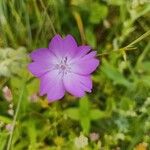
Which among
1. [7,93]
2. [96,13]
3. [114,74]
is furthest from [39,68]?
[96,13]

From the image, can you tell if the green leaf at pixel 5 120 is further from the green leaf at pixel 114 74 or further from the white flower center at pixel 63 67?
the green leaf at pixel 114 74

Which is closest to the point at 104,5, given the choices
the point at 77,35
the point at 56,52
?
the point at 77,35

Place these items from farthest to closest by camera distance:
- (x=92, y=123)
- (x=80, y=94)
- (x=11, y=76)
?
(x=92, y=123) < (x=11, y=76) < (x=80, y=94)

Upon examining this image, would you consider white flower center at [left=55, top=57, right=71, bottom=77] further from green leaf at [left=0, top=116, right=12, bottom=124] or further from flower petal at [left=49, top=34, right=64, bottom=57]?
green leaf at [left=0, top=116, right=12, bottom=124]

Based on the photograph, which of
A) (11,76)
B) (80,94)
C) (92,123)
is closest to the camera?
(80,94)

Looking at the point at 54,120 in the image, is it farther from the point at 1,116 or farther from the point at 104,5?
the point at 104,5

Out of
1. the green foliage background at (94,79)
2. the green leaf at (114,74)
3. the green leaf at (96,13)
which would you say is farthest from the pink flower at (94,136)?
the green leaf at (96,13)

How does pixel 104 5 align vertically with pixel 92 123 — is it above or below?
above
